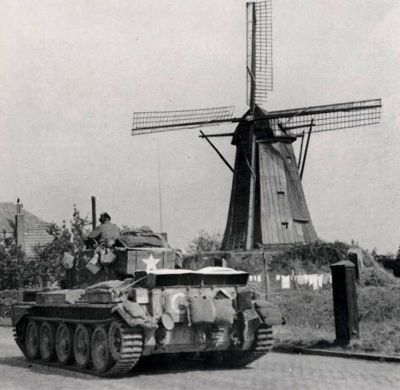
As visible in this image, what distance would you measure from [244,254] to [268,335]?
781 inches

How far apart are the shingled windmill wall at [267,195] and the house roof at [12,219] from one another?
74.5 feet

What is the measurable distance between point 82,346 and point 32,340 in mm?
2568

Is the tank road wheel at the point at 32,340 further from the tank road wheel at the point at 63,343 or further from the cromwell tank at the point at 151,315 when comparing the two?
the tank road wheel at the point at 63,343

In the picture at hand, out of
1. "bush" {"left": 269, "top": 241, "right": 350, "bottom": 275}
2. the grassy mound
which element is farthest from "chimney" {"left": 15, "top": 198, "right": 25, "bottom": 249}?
the grassy mound

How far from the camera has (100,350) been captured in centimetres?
1262

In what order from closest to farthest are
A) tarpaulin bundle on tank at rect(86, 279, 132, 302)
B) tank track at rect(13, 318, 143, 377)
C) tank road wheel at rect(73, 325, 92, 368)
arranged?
tank track at rect(13, 318, 143, 377), tarpaulin bundle on tank at rect(86, 279, 132, 302), tank road wheel at rect(73, 325, 92, 368)

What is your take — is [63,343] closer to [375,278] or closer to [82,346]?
[82,346]

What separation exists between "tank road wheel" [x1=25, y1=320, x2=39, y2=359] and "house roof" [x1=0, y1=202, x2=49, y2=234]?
38.0m

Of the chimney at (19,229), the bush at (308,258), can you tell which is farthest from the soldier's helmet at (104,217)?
the chimney at (19,229)

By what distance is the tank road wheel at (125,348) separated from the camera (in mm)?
11516

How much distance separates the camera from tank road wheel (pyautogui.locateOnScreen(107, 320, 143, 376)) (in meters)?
11.5

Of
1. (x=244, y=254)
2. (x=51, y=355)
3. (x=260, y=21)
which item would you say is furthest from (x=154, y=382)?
(x=260, y=21)

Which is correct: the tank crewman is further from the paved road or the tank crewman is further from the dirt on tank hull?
the paved road

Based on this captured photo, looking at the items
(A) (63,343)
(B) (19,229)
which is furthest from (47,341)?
(B) (19,229)
